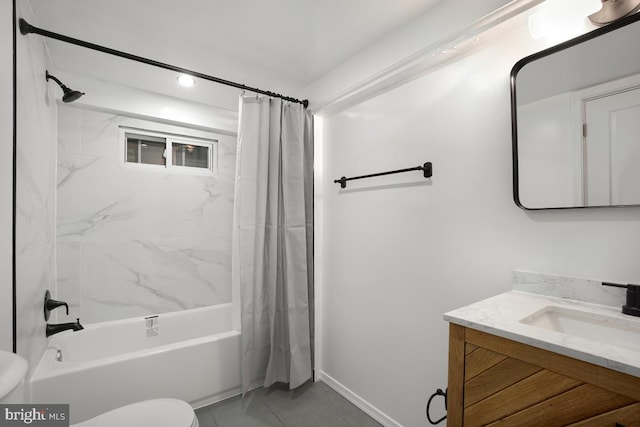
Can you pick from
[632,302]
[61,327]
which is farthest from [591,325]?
[61,327]

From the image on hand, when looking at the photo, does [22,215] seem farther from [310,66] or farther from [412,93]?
[412,93]

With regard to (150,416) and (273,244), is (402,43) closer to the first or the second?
(273,244)

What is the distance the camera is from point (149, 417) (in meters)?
1.21

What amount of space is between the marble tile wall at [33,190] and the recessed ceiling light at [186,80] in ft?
2.44

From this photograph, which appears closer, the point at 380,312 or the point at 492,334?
the point at 492,334

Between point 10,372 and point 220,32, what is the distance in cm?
184

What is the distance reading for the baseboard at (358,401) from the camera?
184 cm

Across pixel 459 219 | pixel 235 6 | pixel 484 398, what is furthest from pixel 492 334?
pixel 235 6

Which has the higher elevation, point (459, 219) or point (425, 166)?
point (425, 166)

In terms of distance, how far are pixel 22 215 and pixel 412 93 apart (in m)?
2.08

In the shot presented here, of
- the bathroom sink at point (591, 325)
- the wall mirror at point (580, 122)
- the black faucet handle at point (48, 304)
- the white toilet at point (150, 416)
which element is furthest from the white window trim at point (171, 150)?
the bathroom sink at point (591, 325)

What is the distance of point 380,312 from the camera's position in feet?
6.31

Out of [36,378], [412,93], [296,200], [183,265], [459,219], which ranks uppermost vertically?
[412,93]

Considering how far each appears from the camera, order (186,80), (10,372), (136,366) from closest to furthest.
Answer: (10,372) < (136,366) < (186,80)
